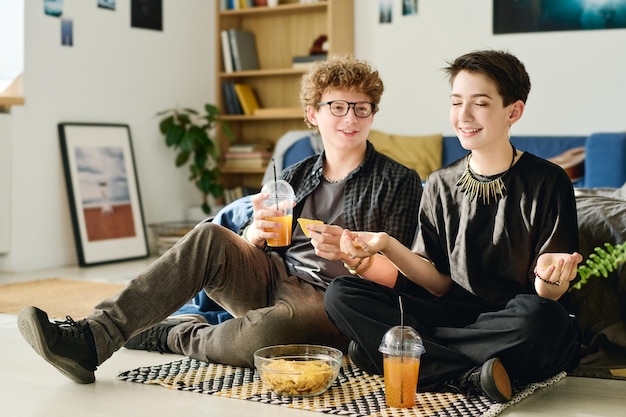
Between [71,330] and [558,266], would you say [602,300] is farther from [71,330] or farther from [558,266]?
[71,330]

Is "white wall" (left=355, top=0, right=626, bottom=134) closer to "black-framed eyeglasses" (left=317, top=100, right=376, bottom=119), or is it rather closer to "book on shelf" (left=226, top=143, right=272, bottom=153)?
"book on shelf" (left=226, top=143, right=272, bottom=153)

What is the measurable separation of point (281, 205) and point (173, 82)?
4.11 metres

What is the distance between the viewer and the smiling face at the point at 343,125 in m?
2.67

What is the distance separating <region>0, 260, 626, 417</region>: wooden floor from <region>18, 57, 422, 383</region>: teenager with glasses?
96 millimetres

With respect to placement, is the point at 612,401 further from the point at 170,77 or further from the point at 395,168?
the point at 170,77

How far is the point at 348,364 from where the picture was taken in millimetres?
2711

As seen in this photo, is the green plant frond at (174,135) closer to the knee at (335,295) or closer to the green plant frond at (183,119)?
the green plant frond at (183,119)

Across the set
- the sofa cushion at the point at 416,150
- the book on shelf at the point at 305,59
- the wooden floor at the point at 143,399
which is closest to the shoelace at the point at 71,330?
the wooden floor at the point at 143,399

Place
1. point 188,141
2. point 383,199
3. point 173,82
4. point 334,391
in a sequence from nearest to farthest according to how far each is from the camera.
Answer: point 334,391
point 383,199
point 188,141
point 173,82

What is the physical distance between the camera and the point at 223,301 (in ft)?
8.88

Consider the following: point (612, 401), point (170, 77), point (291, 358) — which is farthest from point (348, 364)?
point (170, 77)

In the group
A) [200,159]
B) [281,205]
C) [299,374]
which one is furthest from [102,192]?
[299,374]

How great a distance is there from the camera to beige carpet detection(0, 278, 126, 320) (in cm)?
387

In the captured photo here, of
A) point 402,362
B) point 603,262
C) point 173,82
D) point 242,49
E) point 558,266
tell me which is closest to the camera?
point 603,262
